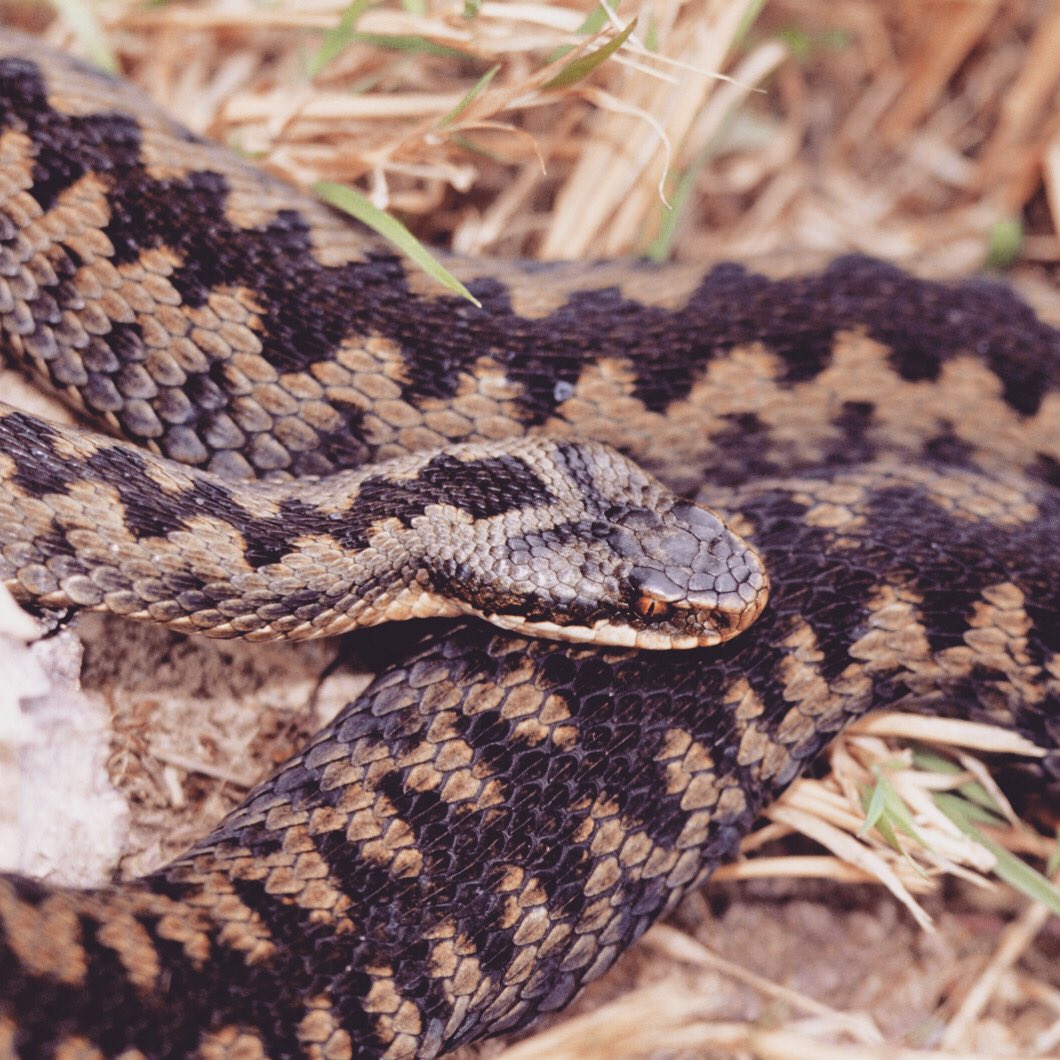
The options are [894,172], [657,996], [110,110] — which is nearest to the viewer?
[657,996]

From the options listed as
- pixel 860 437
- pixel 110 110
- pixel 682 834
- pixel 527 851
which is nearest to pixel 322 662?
pixel 527 851

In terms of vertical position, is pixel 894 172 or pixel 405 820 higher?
pixel 894 172

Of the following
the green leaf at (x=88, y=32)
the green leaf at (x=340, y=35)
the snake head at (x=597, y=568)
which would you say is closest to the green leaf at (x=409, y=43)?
the green leaf at (x=340, y=35)

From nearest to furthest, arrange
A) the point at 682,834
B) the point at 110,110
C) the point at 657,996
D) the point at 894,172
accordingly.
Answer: the point at 657,996 → the point at 682,834 → the point at 110,110 → the point at 894,172

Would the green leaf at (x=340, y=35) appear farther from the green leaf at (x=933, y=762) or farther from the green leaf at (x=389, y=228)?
the green leaf at (x=933, y=762)

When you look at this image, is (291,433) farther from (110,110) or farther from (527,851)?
(527,851)
